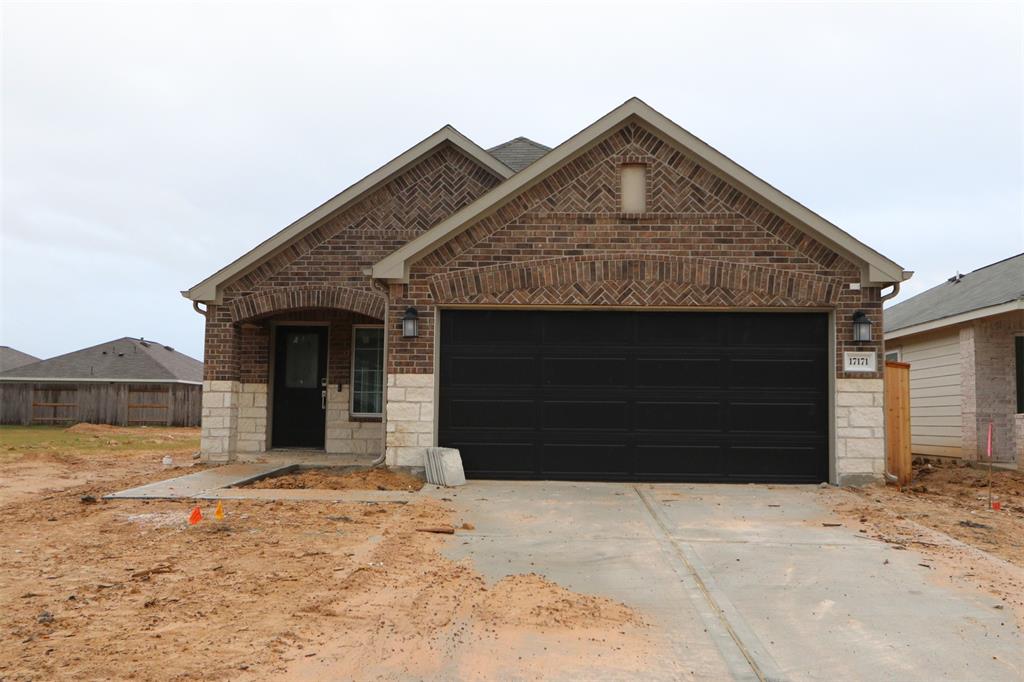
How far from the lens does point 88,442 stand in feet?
72.2

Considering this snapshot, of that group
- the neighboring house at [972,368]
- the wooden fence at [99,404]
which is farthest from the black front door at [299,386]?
the wooden fence at [99,404]

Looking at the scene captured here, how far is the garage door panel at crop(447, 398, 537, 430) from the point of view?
1120 centimetres

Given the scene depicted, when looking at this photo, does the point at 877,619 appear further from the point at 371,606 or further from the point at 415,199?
the point at 415,199

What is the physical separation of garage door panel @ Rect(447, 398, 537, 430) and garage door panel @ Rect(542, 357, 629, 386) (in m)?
0.52

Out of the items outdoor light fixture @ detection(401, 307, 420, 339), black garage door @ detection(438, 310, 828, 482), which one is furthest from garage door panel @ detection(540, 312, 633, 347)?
outdoor light fixture @ detection(401, 307, 420, 339)

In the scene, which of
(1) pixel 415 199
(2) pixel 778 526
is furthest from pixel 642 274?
(1) pixel 415 199

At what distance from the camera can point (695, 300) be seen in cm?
1101

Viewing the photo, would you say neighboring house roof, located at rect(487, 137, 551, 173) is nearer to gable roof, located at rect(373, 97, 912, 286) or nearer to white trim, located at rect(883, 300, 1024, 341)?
gable roof, located at rect(373, 97, 912, 286)

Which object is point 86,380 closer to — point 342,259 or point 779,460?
point 342,259

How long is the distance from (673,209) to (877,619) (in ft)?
22.7

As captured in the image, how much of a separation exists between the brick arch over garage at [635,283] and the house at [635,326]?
0.02 m

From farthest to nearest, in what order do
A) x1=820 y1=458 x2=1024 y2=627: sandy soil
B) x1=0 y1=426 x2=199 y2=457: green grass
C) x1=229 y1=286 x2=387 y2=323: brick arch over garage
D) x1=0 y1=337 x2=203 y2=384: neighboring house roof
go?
x1=0 y1=337 x2=203 y2=384: neighboring house roof
x1=0 y1=426 x2=199 y2=457: green grass
x1=229 y1=286 x2=387 y2=323: brick arch over garage
x1=820 y1=458 x2=1024 y2=627: sandy soil

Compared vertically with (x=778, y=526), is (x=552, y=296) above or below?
above

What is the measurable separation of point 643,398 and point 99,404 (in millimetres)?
27844
